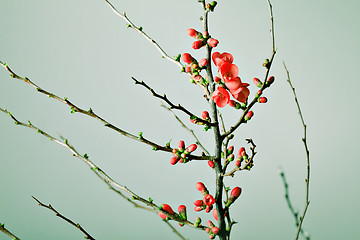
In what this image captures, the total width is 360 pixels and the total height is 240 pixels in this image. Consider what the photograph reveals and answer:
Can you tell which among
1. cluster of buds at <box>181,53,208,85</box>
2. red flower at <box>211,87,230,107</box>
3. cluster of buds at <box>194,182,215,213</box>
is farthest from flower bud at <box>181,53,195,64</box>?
cluster of buds at <box>194,182,215,213</box>

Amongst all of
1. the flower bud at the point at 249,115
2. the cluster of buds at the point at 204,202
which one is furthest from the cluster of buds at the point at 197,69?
the cluster of buds at the point at 204,202

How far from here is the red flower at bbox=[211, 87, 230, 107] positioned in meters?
0.69

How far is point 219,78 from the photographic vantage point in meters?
0.71

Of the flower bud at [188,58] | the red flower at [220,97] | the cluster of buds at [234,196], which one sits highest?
the flower bud at [188,58]

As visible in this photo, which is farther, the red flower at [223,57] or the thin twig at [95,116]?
the red flower at [223,57]

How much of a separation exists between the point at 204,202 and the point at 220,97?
24cm

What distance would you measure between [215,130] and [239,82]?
0.39 ft

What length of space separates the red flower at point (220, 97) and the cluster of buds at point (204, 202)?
8.2 inches

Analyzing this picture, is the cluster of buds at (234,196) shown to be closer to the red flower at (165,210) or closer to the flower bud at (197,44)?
the red flower at (165,210)

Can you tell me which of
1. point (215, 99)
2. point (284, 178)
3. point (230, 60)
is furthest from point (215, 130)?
point (284, 178)

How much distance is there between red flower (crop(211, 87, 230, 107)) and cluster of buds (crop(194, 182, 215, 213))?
21 centimetres

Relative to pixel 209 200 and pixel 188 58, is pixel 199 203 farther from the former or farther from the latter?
pixel 188 58

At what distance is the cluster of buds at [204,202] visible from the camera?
0.71 meters

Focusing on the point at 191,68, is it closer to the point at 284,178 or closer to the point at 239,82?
the point at 239,82
